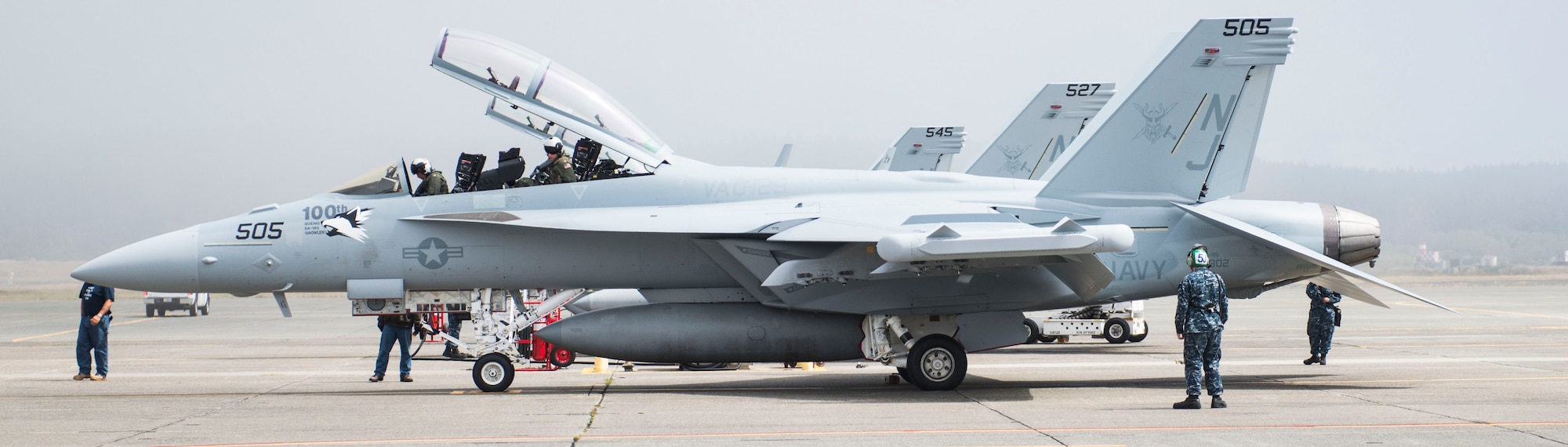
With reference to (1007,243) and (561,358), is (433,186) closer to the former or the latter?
(561,358)

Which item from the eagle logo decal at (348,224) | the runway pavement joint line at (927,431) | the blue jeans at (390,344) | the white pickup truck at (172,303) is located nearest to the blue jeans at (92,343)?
the blue jeans at (390,344)

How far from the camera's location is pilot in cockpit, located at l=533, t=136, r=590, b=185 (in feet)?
39.3

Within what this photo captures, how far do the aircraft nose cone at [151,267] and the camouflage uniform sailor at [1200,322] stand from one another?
381 inches

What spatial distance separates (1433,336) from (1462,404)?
42.4 feet

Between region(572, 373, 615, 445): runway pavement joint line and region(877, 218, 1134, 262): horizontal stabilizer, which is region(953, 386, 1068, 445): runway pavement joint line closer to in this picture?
region(877, 218, 1134, 262): horizontal stabilizer

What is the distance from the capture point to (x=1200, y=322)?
9.88 metres

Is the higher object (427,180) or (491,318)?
(427,180)

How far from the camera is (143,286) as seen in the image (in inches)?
468

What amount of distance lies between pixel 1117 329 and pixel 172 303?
29.2 metres

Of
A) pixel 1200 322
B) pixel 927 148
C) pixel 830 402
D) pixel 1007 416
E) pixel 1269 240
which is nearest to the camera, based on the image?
pixel 1007 416

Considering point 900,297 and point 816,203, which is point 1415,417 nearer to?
point 900,297

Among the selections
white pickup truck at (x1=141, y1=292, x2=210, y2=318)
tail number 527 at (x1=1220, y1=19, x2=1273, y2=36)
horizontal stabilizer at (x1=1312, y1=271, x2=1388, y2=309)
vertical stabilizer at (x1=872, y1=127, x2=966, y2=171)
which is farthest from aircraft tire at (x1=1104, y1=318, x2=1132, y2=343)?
white pickup truck at (x1=141, y1=292, x2=210, y2=318)

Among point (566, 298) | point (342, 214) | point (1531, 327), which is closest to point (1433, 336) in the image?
point (1531, 327)

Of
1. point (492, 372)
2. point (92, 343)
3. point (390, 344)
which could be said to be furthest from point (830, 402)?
point (92, 343)
